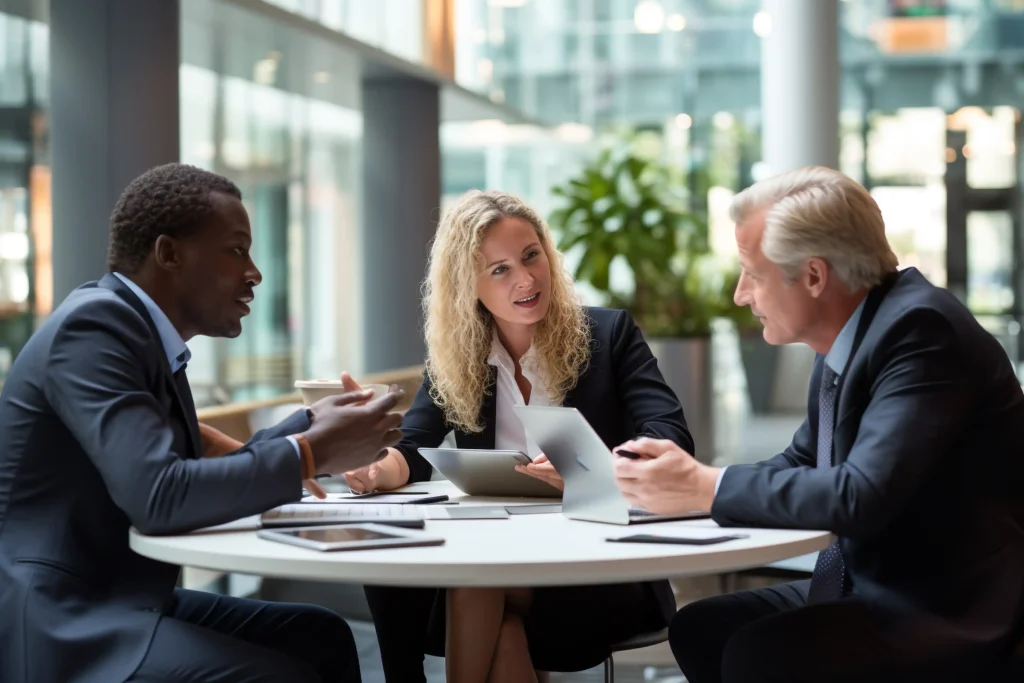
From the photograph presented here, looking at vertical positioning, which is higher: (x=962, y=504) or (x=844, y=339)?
(x=844, y=339)

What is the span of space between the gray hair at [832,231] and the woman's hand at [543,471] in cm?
63

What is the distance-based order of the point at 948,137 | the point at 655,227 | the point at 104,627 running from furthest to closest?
the point at 948,137 → the point at 655,227 → the point at 104,627

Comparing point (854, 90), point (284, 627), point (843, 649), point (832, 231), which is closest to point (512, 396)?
point (284, 627)

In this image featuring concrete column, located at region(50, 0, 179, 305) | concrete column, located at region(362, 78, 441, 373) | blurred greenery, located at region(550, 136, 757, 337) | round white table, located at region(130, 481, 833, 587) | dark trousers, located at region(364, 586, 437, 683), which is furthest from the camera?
blurred greenery, located at region(550, 136, 757, 337)

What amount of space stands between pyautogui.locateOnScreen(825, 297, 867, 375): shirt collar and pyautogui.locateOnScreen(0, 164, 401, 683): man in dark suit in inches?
32.5

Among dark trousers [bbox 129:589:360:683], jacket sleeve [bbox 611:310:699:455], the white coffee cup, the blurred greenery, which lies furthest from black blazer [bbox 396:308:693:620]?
the blurred greenery

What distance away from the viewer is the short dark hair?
2240mm

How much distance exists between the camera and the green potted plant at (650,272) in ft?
30.3

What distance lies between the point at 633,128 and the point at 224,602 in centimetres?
1354

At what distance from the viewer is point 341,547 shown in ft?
6.07

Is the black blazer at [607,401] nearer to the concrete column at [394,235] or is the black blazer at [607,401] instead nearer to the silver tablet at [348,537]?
the silver tablet at [348,537]

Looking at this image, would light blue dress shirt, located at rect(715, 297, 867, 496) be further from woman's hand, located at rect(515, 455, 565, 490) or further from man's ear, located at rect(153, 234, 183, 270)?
man's ear, located at rect(153, 234, 183, 270)

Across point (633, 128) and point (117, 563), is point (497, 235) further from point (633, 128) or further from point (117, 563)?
point (633, 128)

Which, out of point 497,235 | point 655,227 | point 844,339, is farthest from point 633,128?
point 844,339
